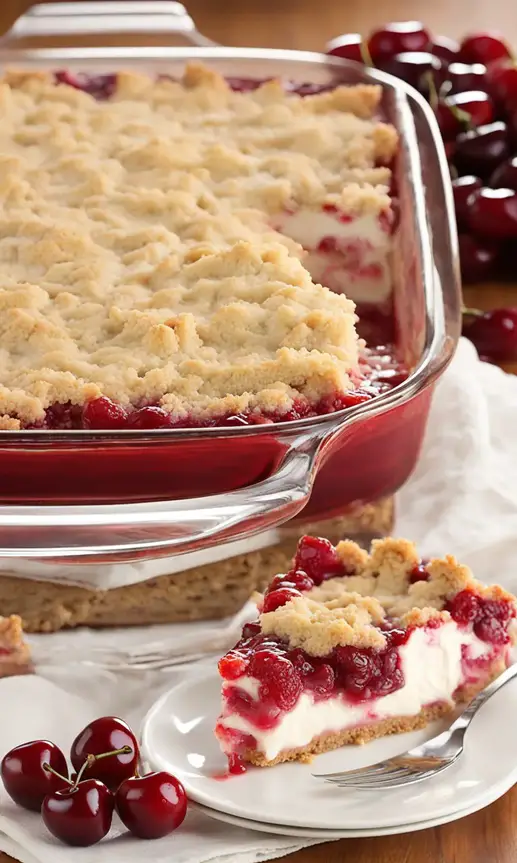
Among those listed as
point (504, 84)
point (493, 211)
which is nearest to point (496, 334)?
point (493, 211)

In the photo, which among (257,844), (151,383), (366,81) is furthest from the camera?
(366,81)

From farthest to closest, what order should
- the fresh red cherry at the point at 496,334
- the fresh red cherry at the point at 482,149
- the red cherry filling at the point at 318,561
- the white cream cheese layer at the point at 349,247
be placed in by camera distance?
the fresh red cherry at the point at 482,149
the fresh red cherry at the point at 496,334
the white cream cheese layer at the point at 349,247
the red cherry filling at the point at 318,561

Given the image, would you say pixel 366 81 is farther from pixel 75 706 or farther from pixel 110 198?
pixel 75 706

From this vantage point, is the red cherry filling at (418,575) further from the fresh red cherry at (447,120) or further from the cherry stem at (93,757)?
the fresh red cherry at (447,120)

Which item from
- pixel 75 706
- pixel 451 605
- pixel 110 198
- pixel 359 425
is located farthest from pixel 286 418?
pixel 110 198

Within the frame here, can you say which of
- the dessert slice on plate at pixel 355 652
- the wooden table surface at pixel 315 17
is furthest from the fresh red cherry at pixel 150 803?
the wooden table surface at pixel 315 17

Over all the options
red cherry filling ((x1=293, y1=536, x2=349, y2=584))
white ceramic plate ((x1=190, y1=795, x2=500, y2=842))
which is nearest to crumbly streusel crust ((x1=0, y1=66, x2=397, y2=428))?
red cherry filling ((x1=293, y1=536, x2=349, y2=584))

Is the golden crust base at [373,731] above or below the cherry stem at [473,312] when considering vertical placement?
above
